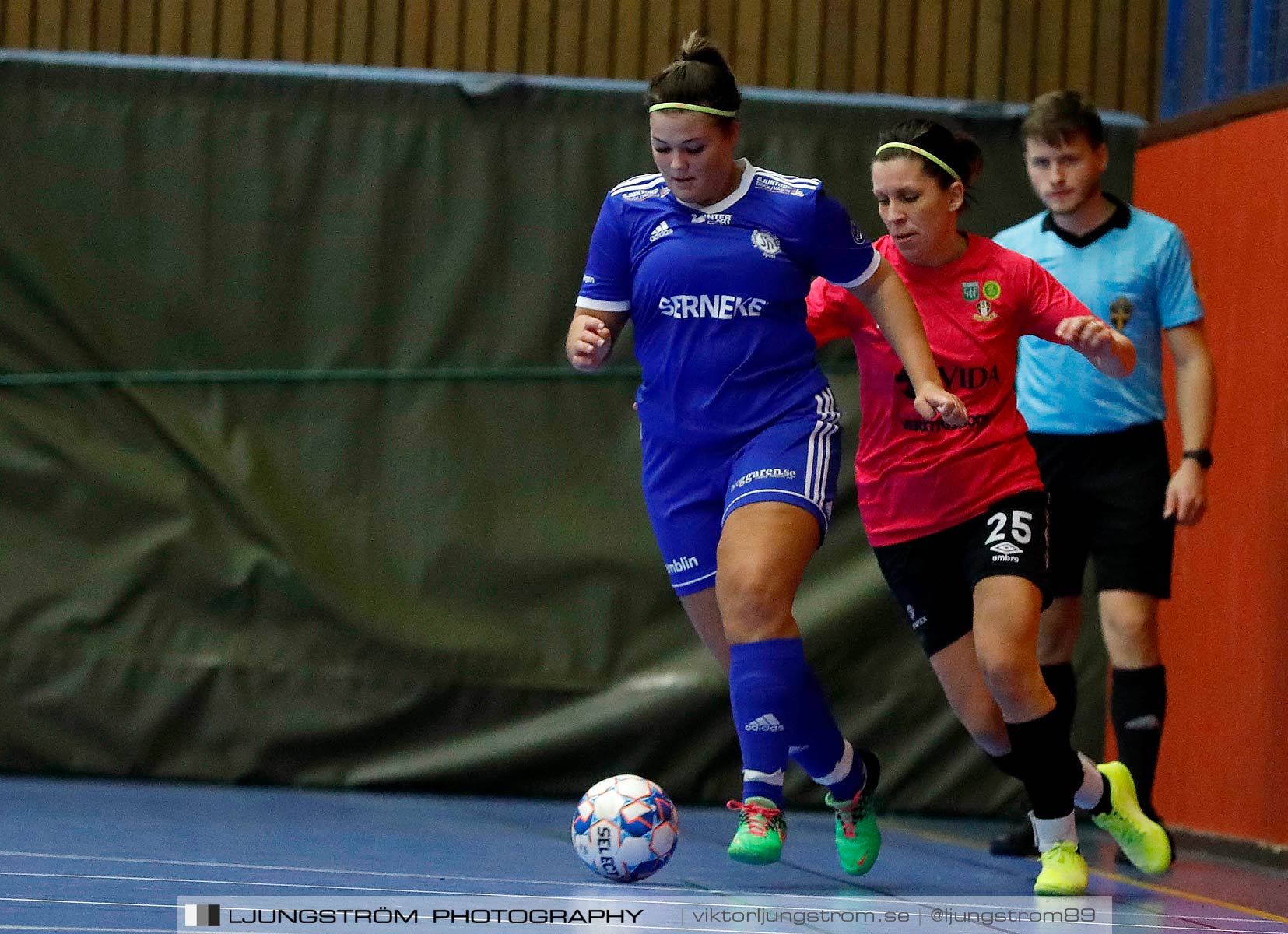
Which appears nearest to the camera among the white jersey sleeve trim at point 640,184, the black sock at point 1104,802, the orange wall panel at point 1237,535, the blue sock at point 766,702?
the blue sock at point 766,702

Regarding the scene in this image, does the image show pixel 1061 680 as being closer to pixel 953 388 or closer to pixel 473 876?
pixel 953 388

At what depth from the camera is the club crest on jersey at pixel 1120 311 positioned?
5.03 meters

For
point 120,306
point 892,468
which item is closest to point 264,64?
point 120,306

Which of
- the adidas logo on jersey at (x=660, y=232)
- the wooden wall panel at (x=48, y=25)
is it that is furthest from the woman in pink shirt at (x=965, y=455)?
the wooden wall panel at (x=48, y=25)

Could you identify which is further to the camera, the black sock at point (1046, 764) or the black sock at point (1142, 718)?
the black sock at point (1142, 718)

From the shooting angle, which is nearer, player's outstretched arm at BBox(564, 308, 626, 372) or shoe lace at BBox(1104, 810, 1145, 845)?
player's outstretched arm at BBox(564, 308, 626, 372)

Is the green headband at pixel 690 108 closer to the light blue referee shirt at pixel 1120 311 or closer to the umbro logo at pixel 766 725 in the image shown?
the umbro logo at pixel 766 725

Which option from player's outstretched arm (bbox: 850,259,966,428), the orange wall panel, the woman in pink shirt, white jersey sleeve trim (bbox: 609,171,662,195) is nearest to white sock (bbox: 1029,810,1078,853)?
the woman in pink shirt

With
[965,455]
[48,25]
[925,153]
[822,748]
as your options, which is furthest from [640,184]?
[48,25]

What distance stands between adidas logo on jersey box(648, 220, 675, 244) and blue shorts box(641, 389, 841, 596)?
0.47 meters

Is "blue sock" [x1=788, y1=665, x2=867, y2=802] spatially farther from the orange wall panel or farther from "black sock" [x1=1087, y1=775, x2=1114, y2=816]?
the orange wall panel

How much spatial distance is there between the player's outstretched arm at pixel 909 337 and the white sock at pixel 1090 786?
1.00m

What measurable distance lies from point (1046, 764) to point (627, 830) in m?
1.07

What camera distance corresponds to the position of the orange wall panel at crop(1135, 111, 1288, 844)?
5.25 meters
